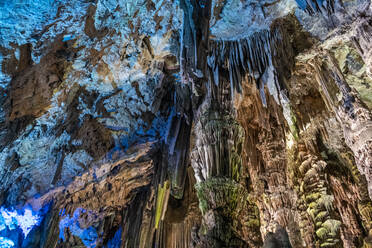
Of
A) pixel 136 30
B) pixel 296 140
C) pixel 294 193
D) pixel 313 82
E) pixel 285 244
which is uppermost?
pixel 136 30

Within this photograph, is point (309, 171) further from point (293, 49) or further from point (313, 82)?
point (293, 49)

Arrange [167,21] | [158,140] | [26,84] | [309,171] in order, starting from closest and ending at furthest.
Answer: [167,21] → [26,84] → [309,171] → [158,140]

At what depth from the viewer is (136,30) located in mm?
4316

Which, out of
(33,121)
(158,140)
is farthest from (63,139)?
(158,140)

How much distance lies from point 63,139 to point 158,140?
202cm

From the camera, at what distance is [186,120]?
18.0ft

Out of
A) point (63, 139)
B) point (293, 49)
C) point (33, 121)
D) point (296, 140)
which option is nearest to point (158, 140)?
point (63, 139)

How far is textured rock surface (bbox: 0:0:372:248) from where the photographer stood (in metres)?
3.95

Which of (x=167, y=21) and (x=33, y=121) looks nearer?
(x=167, y=21)

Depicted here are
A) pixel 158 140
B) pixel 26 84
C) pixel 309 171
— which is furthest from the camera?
pixel 158 140

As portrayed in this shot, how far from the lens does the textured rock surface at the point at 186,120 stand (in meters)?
3.95

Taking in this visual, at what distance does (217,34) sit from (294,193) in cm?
350

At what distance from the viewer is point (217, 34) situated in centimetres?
461

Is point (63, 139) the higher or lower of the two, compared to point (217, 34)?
lower
